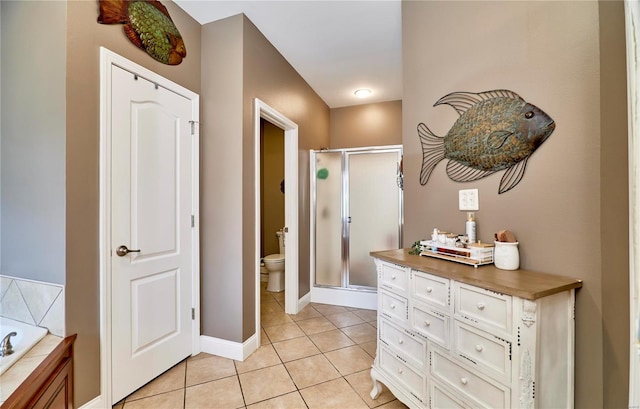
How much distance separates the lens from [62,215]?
144 centimetres

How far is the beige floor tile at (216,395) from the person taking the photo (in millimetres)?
1687

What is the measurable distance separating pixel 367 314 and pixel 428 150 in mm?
2049

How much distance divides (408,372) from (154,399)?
5.03 ft

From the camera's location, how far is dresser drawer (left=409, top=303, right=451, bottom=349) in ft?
4.16

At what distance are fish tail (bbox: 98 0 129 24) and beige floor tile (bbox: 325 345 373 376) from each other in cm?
267

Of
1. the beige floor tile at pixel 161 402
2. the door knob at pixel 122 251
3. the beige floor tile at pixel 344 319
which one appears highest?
the door knob at pixel 122 251

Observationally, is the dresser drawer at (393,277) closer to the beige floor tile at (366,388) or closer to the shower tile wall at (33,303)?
the beige floor tile at (366,388)

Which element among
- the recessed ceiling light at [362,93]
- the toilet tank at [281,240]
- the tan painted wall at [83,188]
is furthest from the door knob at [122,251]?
the recessed ceiling light at [362,93]

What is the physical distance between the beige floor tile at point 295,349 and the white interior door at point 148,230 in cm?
71

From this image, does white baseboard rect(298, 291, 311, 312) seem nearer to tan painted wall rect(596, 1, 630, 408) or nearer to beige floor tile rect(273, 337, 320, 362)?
beige floor tile rect(273, 337, 320, 362)

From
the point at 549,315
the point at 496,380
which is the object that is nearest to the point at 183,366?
the point at 496,380

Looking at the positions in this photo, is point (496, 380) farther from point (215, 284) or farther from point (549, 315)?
point (215, 284)

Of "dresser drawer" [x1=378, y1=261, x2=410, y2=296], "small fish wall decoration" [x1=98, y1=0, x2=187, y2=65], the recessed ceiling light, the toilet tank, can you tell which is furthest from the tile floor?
the recessed ceiling light

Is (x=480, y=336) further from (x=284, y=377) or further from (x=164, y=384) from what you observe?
(x=164, y=384)
